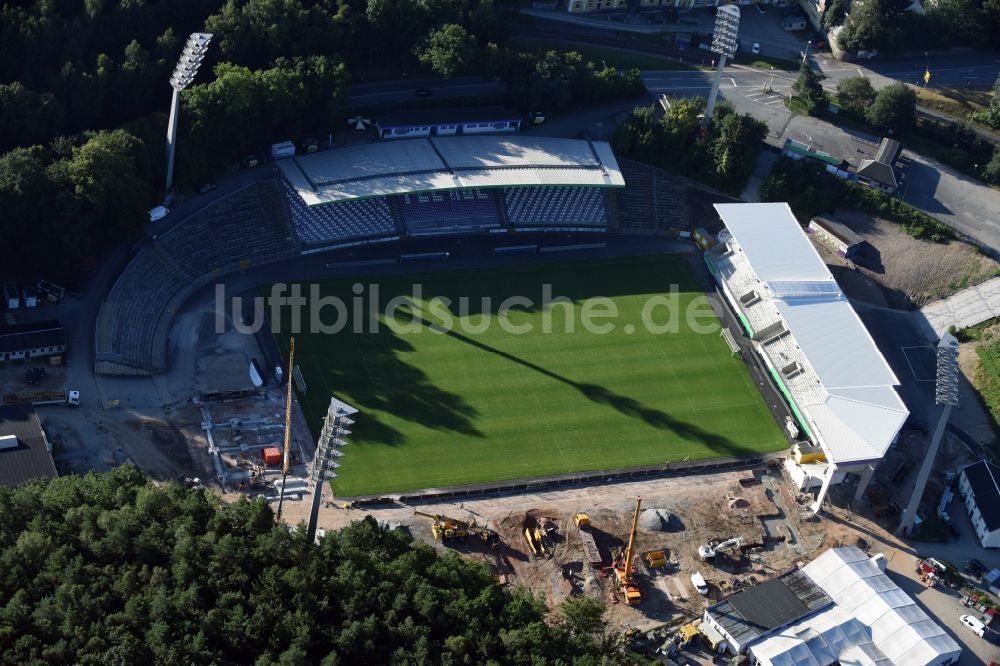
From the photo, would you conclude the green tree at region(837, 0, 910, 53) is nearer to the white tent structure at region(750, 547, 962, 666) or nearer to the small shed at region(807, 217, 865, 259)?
the small shed at region(807, 217, 865, 259)

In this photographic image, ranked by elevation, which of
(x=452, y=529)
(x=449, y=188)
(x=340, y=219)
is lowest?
(x=452, y=529)

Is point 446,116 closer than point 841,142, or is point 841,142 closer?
point 446,116

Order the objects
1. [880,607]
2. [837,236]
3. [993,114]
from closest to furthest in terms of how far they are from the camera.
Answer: [880,607]
[837,236]
[993,114]

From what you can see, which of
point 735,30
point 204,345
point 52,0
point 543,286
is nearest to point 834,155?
point 735,30

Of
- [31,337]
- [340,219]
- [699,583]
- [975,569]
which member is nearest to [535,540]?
[699,583]

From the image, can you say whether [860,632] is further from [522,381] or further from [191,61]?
[191,61]

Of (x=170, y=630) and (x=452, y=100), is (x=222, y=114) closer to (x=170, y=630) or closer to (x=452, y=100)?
(x=452, y=100)

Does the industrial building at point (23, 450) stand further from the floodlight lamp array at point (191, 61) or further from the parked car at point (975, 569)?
the parked car at point (975, 569)
